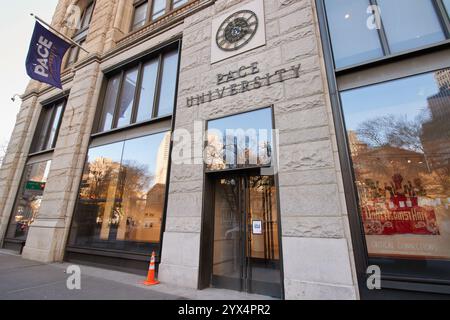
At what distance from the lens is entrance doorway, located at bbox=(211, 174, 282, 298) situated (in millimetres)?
5043

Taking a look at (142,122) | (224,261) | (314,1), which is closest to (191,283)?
(224,261)

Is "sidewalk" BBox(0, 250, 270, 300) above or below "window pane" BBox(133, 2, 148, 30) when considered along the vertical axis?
below

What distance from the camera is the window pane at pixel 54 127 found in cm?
1174

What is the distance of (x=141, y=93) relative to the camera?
900cm

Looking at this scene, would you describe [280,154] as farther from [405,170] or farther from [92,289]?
[92,289]

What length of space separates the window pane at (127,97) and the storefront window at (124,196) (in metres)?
1.10

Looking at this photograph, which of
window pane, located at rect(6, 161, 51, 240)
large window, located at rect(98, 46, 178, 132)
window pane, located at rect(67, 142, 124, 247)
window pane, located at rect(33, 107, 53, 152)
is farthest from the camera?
A: window pane, located at rect(33, 107, 53, 152)

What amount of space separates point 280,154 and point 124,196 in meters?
5.70

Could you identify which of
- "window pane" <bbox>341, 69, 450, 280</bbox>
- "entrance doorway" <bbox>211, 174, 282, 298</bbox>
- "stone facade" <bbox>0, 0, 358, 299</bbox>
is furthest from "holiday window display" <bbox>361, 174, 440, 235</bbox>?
"entrance doorway" <bbox>211, 174, 282, 298</bbox>

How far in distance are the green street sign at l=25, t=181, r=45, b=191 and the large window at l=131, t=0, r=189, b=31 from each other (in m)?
8.95

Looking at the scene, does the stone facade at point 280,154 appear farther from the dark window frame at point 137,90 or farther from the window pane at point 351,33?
the window pane at point 351,33

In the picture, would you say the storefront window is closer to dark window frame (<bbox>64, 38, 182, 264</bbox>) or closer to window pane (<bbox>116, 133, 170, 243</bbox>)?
window pane (<bbox>116, 133, 170, 243</bbox>)

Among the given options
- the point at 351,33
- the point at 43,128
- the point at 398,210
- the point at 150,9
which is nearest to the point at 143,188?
the point at 398,210

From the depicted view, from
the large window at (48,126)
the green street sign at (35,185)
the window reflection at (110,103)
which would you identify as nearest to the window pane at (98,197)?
the window reflection at (110,103)
